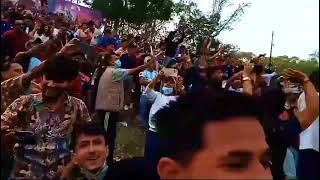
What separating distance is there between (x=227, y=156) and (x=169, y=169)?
0.56 ft

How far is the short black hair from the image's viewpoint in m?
1.66

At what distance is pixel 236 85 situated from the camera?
2.57 meters

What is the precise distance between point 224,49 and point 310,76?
2.69 feet

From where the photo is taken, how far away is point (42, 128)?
10.9 ft

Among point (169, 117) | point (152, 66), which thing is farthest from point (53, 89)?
point (152, 66)

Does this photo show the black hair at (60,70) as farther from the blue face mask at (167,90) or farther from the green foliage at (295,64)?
the blue face mask at (167,90)

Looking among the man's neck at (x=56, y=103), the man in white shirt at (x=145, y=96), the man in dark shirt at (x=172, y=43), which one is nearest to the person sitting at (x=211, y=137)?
the man's neck at (x=56, y=103)

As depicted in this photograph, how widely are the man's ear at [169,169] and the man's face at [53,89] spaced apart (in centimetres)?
175

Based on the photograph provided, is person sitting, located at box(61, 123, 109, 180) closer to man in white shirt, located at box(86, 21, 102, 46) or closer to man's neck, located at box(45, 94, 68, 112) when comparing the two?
man's neck, located at box(45, 94, 68, 112)

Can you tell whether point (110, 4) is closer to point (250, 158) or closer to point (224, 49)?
point (224, 49)

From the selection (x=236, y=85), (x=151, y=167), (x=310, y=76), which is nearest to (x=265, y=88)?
(x=236, y=85)

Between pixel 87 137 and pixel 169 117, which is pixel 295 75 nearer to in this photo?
pixel 169 117

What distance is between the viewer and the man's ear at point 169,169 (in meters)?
1.63

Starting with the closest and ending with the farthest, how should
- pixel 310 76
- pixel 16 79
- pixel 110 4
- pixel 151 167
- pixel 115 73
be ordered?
pixel 310 76 < pixel 151 167 < pixel 16 79 < pixel 110 4 < pixel 115 73
